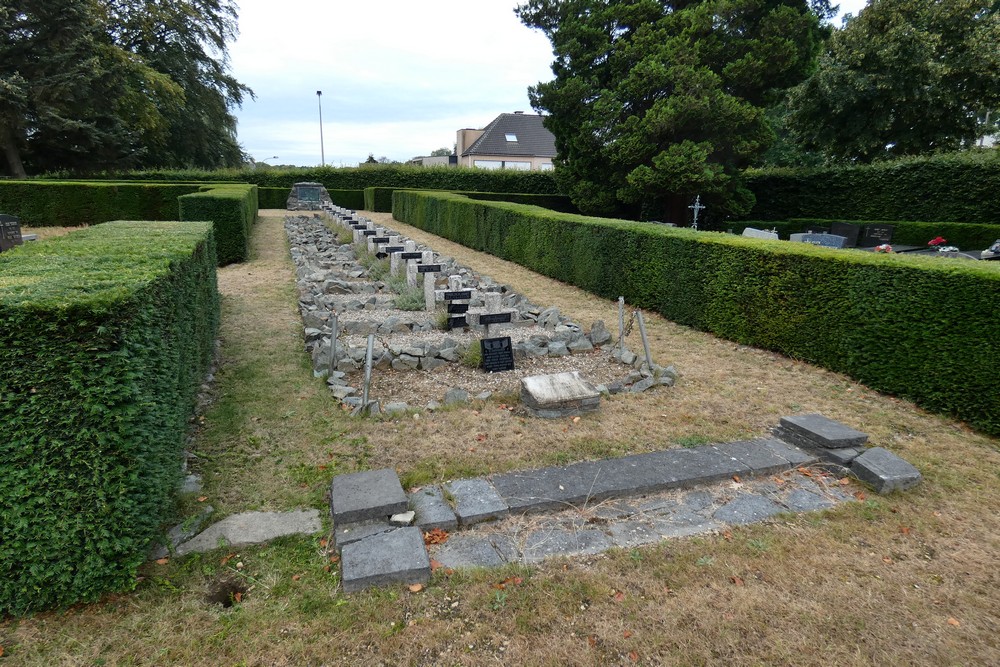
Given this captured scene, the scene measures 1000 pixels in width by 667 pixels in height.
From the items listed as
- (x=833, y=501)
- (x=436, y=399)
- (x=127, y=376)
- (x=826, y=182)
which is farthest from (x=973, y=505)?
(x=826, y=182)

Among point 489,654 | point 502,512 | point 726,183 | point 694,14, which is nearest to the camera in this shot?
point 489,654

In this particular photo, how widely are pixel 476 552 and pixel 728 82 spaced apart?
17.6 meters

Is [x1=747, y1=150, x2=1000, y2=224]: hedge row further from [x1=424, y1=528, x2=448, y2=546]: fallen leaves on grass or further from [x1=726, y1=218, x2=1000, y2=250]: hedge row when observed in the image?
[x1=424, y1=528, x2=448, y2=546]: fallen leaves on grass

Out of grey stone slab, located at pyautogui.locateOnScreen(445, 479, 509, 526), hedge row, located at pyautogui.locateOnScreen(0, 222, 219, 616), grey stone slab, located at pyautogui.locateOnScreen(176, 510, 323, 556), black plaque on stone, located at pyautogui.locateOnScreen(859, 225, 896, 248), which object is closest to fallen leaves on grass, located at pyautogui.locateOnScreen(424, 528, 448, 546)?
grey stone slab, located at pyautogui.locateOnScreen(445, 479, 509, 526)

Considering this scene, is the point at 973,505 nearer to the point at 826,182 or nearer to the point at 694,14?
the point at 694,14

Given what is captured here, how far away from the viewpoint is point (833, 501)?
377cm

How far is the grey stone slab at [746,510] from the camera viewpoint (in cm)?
354

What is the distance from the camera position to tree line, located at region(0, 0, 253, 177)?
23.7m

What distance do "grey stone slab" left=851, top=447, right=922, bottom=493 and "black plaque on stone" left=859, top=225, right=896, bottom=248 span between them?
14760 millimetres

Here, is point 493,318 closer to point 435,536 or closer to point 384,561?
point 435,536

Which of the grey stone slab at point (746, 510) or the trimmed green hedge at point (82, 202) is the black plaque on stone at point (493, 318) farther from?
the trimmed green hedge at point (82, 202)

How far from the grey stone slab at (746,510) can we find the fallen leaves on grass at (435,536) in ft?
5.71

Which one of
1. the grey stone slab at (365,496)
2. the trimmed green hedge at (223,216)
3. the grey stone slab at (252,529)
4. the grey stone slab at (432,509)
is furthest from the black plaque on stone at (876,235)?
the grey stone slab at (252,529)

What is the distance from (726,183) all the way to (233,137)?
115 ft
